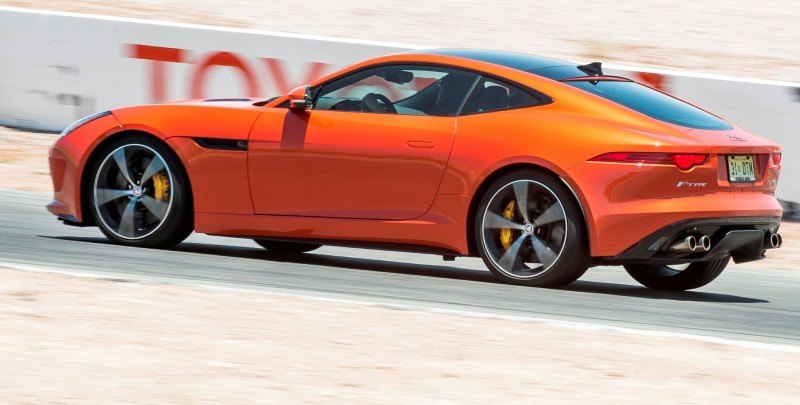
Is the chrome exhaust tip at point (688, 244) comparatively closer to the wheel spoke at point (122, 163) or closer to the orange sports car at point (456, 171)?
the orange sports car at point (456, 171)

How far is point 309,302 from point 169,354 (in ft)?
4.84

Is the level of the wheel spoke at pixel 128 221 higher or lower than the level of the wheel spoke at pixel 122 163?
lower

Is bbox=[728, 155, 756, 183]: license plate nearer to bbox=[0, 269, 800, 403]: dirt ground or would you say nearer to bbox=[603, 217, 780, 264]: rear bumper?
bbox=[603, 217, 780, 264]: rear bumper

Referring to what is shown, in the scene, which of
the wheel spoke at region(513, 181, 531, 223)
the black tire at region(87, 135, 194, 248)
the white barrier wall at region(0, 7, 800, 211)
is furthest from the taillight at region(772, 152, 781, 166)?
the white barrier wall at region(0, 7, 800, 211)

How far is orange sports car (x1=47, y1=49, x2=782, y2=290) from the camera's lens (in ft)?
25.0

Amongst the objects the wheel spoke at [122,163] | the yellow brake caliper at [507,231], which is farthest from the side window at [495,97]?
the wheel spoke at [122,163]

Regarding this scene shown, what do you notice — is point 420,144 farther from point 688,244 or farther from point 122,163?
point 122,163

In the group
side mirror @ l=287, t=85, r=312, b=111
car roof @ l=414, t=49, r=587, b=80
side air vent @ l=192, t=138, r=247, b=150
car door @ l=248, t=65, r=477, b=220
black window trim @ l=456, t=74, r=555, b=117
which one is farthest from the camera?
side air vent @ l=192, t=138, r=247, b=150

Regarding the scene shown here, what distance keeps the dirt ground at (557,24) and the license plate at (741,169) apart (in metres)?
11.2

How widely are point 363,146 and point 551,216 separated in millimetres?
1197

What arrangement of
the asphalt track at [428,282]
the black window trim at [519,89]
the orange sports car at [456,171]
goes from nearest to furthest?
the asphalt track at [428,282] < the orange sports car at [456,171] < the black window trim at [519,89]

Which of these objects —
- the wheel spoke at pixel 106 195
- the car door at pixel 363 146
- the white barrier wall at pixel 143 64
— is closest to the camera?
the car door at pixel 363 146

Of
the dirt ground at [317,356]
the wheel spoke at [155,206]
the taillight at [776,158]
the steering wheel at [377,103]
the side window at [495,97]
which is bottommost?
the dirt ground at [317,356]

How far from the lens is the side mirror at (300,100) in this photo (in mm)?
8398
